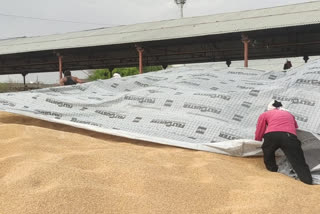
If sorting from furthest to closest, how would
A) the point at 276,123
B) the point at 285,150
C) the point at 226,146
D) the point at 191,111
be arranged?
the point at 191,111 → the point at 226,146 → the point at 276,123 → the point at 285,150

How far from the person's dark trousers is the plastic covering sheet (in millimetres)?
141

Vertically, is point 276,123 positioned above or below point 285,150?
above

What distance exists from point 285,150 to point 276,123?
1.05 ft

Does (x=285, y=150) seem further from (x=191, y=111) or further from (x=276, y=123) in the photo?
(x=191, y=111)

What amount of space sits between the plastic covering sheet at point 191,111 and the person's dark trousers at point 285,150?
14 cm

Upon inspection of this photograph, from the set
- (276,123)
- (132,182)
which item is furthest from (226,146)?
(132,182)

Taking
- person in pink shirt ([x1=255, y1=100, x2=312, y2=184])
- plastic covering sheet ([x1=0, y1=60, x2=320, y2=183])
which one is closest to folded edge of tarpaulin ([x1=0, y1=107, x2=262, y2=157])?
plastic covering sheet ([x1=0, y1=60, x2=320, y2=183])

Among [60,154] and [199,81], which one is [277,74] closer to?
[199,81]

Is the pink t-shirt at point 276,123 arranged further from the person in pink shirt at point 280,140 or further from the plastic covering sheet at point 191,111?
the plastic covering sheet at point 191,111

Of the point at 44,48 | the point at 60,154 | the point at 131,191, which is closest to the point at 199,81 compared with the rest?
the point at 60,154

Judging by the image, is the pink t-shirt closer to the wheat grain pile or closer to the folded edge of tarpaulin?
the folded edge of tarpaulin

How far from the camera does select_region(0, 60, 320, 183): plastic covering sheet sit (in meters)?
3.57

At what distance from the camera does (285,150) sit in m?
3.06

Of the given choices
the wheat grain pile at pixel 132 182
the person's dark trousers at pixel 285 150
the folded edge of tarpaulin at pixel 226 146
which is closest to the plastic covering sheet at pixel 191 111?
the folded edge of tarpaulin at pixel 226 146
